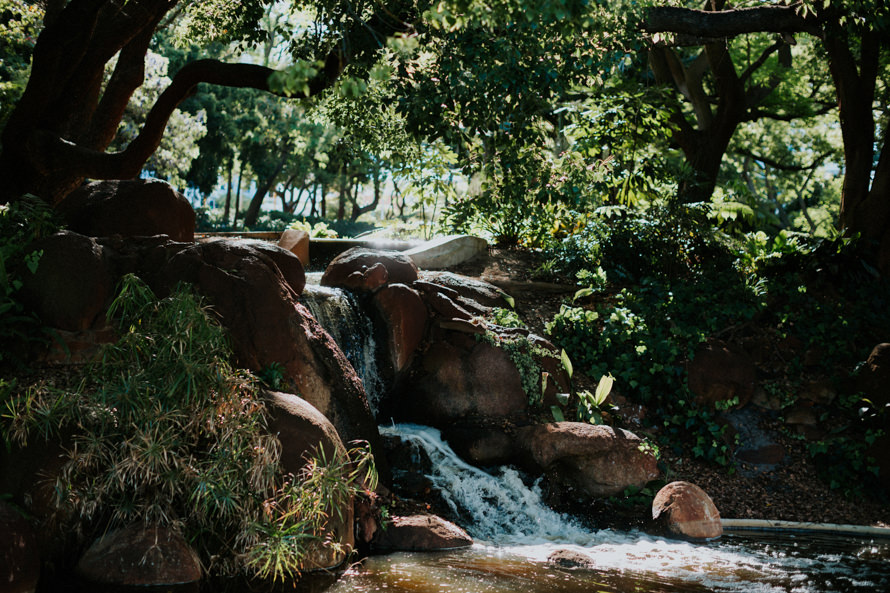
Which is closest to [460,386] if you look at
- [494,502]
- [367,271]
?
[494,502]

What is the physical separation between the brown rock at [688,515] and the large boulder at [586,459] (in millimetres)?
525

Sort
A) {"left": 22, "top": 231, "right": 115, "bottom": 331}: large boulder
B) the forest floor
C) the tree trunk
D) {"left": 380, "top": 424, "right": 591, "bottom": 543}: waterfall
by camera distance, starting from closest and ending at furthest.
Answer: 1. {"left": 22, "top": 231, "right": 115, "bottom": 331}: large boulder
2. {"left": 380, "top": 424, "right": 591, "bottom": 543}: waterfall
3. the forest floor
4. the tree trunk

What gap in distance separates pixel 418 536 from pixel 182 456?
2.13 meters

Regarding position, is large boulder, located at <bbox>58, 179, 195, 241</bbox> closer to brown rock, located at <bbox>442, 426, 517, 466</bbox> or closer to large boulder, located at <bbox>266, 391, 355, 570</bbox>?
large boulder, located at <bbox>266, 391, 355, 570</bbox>

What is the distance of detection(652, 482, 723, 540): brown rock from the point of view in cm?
699

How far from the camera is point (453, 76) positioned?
7.33 meters

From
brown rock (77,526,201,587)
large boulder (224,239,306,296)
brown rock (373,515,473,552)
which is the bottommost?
brown rock (373,515,473,552)

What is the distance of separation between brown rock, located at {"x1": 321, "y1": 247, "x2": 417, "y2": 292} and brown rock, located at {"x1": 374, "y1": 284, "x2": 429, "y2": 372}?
0.77 feet

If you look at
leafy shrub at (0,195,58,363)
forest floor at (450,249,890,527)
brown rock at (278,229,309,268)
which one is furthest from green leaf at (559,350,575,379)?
leafy shrub at (0,195,58,363)

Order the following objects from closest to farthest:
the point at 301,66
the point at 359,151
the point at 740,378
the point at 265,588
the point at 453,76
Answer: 1. the point at 301,66
2. the point at 265,588
3. the point at 453,76
4. the point at 740,378
5. the point at 359,151

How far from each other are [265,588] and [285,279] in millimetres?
3291

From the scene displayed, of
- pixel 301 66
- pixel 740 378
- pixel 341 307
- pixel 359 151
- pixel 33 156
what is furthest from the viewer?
pixel 359 151

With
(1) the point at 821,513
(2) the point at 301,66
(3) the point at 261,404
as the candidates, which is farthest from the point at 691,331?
(2) the point at 301,66

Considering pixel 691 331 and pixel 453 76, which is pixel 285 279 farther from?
pixel 691 331
